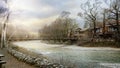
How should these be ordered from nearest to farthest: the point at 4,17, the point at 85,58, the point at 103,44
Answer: the point at 85,58 → the point at 4,17 → the point at 103,44

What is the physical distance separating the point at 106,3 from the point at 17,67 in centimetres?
3424

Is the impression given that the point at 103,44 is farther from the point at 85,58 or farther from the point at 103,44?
the point at 85,58

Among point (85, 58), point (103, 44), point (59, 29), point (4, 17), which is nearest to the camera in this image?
point (85, 58)

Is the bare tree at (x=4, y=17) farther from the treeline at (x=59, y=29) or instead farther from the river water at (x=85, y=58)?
the treeline at (x=59, y=29)

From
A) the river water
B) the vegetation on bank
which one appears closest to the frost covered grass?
the vegetation on bank

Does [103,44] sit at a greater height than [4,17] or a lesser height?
lesser

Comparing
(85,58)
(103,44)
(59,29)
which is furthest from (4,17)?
(59,29)

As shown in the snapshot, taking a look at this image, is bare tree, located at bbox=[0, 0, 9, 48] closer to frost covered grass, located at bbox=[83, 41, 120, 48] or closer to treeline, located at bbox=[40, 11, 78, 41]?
frost covered grass, located at bbox=[83, 41, 120, 48]

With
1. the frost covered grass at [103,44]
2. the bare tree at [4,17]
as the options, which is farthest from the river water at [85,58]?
the frost covered grass at [103,44]

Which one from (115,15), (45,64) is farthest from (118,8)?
(45,64)

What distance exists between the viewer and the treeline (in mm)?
54188

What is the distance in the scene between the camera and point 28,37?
1950 inches

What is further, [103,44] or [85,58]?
[103,44]

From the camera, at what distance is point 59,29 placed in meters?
54.8
